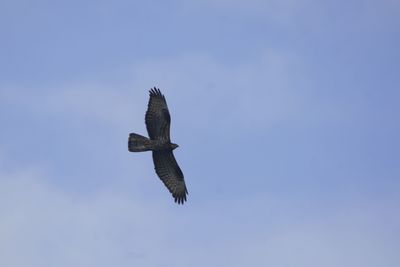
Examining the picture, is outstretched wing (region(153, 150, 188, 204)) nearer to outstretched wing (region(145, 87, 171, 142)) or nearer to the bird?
the bird

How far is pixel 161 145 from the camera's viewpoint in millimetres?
35188

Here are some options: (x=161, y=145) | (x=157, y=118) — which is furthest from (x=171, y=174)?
(x=157, y=118)

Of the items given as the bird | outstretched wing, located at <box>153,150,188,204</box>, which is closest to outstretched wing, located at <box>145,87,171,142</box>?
the bird

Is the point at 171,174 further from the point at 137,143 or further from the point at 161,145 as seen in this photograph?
the point at 137,143

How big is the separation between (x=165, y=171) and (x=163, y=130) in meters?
2.01

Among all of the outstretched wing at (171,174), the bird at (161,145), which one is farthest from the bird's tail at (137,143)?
the outstretched wing at (171,174)

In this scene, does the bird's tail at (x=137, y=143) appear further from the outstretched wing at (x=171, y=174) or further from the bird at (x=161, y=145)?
the outstretched wing at (x=171, y=174)

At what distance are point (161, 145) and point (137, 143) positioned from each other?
3.42 feet

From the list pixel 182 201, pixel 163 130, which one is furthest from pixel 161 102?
pixel 182 201

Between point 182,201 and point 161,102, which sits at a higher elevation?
point 161,102

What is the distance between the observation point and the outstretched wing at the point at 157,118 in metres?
35.2

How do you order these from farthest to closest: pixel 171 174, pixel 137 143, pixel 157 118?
pixel 171 174 < pixel 157 118 < pixel 137 143

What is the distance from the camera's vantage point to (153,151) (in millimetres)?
35812

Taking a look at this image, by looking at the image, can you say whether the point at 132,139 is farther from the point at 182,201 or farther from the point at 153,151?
the point at 182,201
